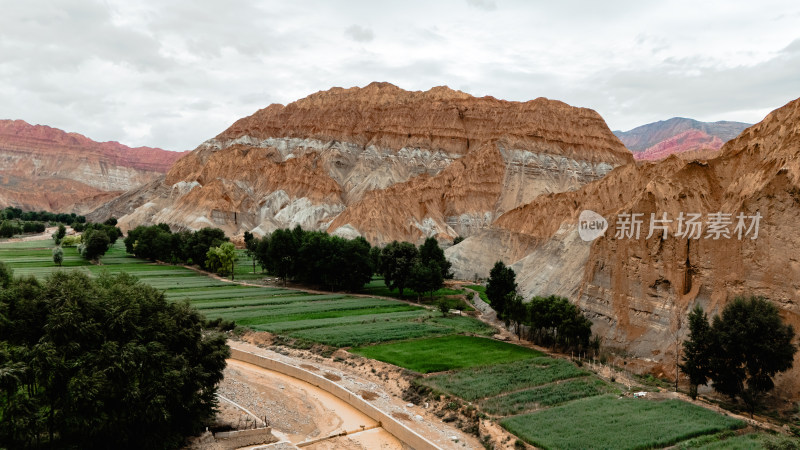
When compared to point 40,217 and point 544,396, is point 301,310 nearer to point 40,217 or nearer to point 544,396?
point 544,396

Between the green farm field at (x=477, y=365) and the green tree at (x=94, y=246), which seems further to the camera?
the green tree at (x=94, y=246)

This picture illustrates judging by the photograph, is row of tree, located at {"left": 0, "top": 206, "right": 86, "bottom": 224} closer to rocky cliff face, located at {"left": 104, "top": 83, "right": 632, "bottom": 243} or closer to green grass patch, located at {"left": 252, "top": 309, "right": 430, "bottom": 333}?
rocky cliff face, located at {"left": 104, "top": 83, "right": 632, "bottom": 243}

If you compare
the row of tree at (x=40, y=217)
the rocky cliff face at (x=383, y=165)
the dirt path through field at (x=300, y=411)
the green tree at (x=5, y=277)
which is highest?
the rocky cliff face at (x=383, y=165)

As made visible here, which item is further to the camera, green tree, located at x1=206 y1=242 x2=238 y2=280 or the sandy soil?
green tree, located at x1=206 y1=242 x2=238 y2=280

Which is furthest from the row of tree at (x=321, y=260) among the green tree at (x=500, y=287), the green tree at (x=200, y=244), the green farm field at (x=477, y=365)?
the green tree at (x=500, y=287)

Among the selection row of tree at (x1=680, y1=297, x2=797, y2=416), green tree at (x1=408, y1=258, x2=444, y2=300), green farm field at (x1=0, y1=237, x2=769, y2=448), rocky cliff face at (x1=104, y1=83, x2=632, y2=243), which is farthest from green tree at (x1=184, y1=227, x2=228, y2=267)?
row of tree at (x1=680, y1=297, x2=797, y2=416)

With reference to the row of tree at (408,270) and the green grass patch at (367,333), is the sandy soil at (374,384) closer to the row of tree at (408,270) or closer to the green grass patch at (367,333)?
the green grass patch at (367,333)
